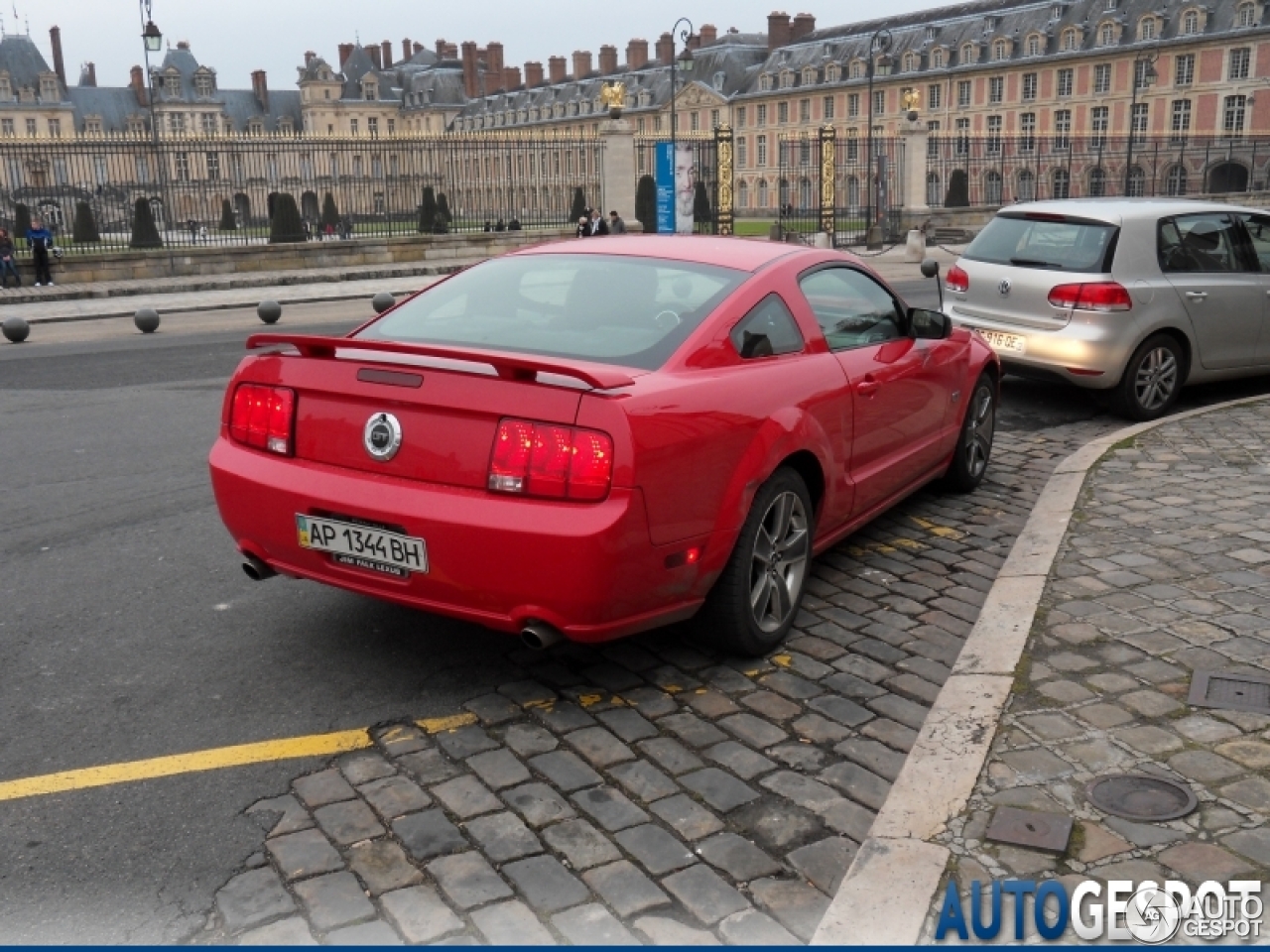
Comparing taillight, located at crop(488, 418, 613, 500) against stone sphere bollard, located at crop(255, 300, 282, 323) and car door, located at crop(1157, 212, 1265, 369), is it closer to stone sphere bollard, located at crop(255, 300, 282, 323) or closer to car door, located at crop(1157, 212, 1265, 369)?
car door, located at crop(1157, 212, 1265, 369)

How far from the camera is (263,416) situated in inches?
179

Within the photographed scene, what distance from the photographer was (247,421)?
182 inches

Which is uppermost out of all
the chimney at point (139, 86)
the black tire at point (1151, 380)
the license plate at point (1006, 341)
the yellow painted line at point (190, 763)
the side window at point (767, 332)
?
the chimney at point (139, 86)

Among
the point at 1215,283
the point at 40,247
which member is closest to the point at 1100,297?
the point at 1215,283

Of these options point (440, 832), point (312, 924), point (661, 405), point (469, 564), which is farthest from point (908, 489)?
point (312, 924)

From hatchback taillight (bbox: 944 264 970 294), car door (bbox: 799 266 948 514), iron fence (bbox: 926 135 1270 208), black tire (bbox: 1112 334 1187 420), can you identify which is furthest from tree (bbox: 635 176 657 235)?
car door (bbox: 799 266 948 514)

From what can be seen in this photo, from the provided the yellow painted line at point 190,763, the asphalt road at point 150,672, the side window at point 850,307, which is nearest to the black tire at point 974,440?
the side window at point 850,307

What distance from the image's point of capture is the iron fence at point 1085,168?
4400 cm

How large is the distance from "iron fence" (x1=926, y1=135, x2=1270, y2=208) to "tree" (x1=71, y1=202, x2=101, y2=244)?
2717 cm

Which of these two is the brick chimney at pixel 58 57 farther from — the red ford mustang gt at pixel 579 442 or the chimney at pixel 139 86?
the red ford mustang gt at pixel 579 442

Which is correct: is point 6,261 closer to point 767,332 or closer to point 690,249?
point 690,249

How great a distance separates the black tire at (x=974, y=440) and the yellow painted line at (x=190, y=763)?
4.11 meters

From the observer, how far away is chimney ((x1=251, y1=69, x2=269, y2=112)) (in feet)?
401

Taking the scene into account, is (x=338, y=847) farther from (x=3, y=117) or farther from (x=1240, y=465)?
(x=3, y=117)
